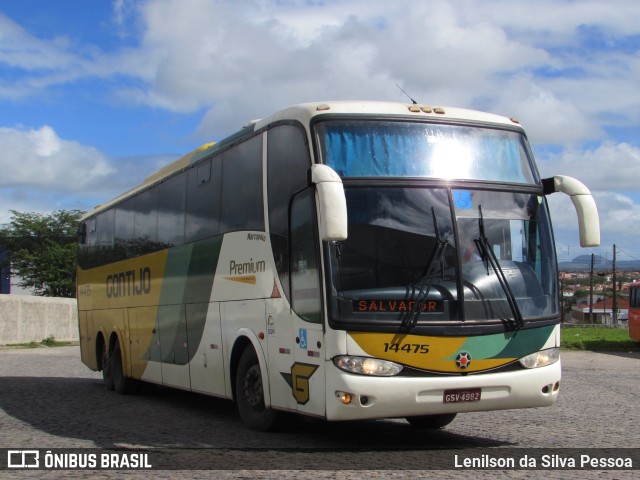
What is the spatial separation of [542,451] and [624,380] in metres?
12.1

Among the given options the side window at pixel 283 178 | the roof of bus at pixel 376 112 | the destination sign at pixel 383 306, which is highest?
the roof of bus at pixel 376 112

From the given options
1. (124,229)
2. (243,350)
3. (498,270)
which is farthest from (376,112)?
(124,229)

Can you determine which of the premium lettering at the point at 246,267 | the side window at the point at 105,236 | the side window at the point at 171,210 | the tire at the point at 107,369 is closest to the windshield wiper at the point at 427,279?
the premium lettering at the point at 246,267

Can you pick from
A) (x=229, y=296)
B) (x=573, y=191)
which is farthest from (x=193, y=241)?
(x=573, y=191)

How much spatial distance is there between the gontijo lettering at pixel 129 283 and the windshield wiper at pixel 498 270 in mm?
7573

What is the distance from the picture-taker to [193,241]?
42.6 feet

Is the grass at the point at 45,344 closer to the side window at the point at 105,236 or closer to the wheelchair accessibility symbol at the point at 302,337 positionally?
the side window at the point at 105,236

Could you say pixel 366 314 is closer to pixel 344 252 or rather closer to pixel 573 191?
pixel 344 252

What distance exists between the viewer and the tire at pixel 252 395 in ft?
34.0

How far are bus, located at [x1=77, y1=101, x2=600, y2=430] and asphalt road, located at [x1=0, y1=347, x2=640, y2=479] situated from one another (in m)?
0.43

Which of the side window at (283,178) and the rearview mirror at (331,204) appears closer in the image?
the rearview mirror at (331,204)

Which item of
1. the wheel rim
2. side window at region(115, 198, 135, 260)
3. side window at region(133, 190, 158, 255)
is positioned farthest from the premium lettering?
side window at region(115, 198, 135, 260)

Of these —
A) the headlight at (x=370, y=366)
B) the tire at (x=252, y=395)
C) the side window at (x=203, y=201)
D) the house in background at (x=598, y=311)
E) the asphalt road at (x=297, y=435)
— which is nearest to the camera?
the asphalt road at (x=297, y=435)

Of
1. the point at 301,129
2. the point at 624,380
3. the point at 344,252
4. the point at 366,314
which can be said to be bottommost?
the point at 624,380
